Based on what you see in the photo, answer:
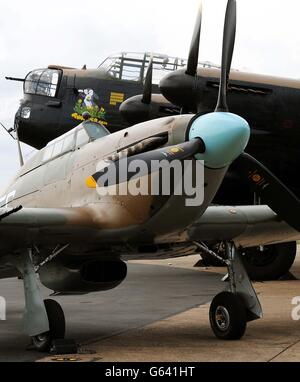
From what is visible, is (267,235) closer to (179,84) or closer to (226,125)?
(226,125)

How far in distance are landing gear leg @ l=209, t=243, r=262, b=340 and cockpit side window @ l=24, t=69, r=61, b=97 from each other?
32.0 feet

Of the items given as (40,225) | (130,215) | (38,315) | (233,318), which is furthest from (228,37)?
(38,315)

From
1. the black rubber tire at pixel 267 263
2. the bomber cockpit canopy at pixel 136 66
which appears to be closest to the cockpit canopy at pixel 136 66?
the bomber cockpit canopy at pixel 136 66

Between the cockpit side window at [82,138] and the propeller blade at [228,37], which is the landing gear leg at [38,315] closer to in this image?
the cockpit side window at [82,138]

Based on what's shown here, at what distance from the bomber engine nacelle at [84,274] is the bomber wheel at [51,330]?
0.69 metres

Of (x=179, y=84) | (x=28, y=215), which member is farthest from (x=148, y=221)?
(x=179, y=84)

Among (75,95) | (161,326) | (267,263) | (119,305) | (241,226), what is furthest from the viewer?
(75,95)

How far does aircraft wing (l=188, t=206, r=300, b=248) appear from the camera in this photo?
27.0ft

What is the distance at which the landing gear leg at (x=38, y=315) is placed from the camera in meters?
7.43

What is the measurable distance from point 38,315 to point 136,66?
37.3ft

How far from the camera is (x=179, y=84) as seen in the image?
1174 cm

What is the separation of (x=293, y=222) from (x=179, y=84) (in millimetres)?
4058

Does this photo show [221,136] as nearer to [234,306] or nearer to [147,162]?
[147,162]

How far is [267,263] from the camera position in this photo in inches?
644
